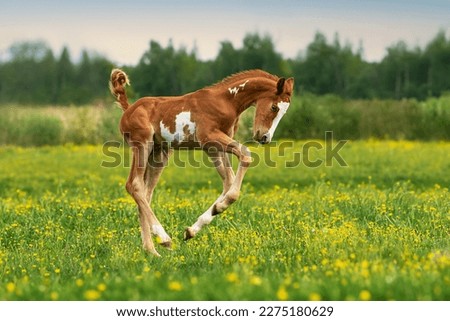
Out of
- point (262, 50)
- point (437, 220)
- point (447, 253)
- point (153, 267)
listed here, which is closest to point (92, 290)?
point (153, 267)

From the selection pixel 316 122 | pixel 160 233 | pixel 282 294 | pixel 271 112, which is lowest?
pixel 316 122

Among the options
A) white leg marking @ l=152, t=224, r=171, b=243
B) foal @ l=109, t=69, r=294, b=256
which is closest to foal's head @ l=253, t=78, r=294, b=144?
foal @ l=109, t=69, r=294, b=256

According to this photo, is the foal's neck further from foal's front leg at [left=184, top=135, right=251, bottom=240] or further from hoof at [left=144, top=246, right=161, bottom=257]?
hoof at [left=144, top=246, right=161, bottom=257]

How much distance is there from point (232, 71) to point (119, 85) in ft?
58.8

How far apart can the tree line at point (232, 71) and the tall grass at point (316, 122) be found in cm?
72

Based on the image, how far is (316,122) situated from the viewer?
2794 centimetres

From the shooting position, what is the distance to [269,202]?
11898 mm

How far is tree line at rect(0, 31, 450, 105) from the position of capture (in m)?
26.4

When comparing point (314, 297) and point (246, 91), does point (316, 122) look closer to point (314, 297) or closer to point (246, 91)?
point (246, 91)

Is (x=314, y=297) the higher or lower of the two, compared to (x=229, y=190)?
lower

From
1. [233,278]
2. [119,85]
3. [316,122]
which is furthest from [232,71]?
[233,278]

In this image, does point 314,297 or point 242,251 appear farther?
point 242,251

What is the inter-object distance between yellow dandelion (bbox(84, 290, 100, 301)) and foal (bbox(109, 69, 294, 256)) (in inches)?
80.6

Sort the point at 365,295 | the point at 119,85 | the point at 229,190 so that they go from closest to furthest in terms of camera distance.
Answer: the point at 365,295 → the point at 229,190 → the point at 119,85
